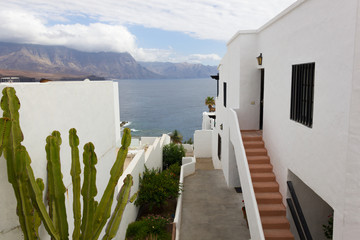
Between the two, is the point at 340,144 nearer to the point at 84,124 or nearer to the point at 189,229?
the point at 84,124

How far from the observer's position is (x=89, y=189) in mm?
4086

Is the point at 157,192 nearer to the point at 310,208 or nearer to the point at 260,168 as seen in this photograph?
the point at 260,168

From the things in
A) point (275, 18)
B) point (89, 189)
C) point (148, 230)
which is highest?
point (275, 18)

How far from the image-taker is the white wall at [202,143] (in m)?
27.0

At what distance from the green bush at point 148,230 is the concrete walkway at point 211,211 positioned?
787 millimetres

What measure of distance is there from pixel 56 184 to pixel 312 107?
230 inches

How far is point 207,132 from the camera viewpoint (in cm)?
2700

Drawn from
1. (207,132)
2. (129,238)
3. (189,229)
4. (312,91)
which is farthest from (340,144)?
(207,132)

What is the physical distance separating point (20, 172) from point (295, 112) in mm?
6686

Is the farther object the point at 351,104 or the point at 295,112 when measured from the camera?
the point at 295,112

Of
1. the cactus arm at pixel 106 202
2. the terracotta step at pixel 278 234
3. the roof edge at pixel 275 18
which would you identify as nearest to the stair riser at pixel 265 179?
the terracotta step at pixel 278 234

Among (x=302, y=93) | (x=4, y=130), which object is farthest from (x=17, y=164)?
(x=302, y=93)

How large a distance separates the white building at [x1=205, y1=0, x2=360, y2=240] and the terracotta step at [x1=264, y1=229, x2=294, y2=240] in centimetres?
9

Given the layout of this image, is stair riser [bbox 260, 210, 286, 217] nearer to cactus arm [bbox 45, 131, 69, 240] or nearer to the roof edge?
the roof edge
